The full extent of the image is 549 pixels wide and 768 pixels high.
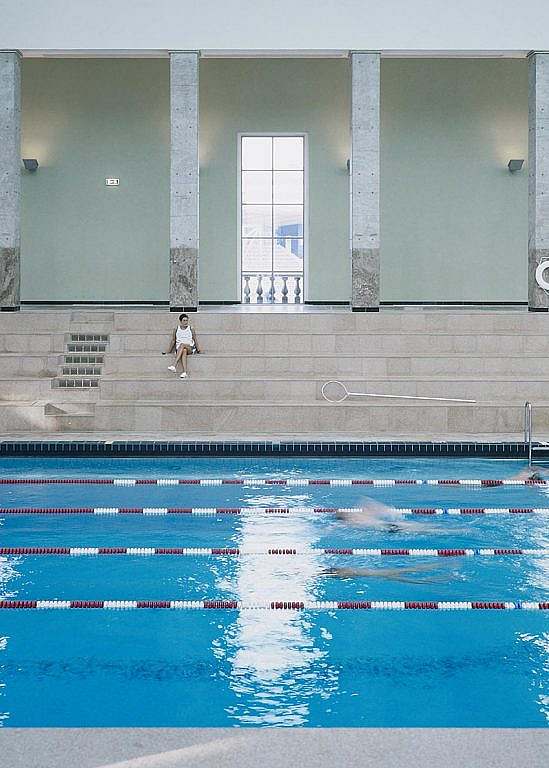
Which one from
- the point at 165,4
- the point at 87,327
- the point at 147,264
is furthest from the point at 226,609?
the point at 147,264

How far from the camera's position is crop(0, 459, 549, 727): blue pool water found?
13.4ft

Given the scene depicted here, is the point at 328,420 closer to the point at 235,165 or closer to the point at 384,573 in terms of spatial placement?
the point at 384,573

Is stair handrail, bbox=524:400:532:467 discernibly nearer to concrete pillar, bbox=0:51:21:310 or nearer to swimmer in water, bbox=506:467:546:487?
swimmer in water, bbox=506:467:546:487

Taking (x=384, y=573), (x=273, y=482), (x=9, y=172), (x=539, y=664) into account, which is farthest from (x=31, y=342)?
(x=539, y=664)

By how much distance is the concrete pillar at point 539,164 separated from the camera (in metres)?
15.4

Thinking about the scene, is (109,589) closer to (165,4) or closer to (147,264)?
(165,4)

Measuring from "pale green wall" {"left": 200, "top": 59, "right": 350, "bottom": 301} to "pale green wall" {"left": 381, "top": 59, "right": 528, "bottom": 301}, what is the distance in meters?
0.81

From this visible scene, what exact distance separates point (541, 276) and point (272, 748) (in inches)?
504

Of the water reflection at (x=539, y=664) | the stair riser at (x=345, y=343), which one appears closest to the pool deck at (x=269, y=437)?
the stair riser at (x=345, y=343)

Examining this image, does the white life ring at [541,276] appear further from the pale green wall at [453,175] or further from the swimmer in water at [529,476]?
the swimmer in water at [529,476]

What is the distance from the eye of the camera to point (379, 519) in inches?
313

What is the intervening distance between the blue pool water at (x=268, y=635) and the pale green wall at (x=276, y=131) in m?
11.2

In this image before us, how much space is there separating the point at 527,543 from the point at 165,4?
1118 centimetres

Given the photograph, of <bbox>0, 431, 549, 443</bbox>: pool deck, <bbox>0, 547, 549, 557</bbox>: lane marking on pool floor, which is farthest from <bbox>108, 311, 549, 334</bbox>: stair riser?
<bbox>0, 547, 549, 557</bbox>: lane marking on pool floor
